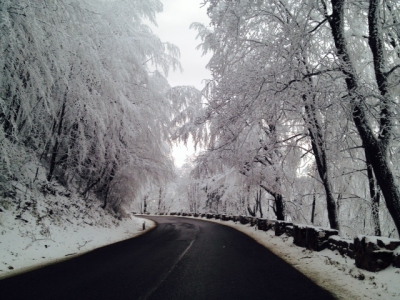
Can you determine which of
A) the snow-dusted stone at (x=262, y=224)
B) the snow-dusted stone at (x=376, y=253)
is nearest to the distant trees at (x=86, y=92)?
the snow-dusted stone at (x=262, y=224)

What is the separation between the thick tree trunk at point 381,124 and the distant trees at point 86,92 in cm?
701

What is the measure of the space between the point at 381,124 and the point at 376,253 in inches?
113

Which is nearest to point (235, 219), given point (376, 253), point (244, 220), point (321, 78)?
point (244, 220)

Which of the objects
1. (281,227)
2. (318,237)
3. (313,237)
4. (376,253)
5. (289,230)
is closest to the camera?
(376,253)

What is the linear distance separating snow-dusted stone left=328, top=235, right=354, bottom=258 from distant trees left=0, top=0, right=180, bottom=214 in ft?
26.5

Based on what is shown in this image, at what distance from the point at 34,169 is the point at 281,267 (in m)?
10.5

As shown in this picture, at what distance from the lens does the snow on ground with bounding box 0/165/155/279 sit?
21.3 feet

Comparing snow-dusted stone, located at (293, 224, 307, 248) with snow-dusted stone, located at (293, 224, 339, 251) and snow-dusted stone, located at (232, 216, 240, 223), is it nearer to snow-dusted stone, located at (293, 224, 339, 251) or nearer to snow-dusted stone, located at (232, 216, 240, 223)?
snow-dusted stone, located at (293, 224, 339, 251)

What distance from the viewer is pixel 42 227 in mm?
8180

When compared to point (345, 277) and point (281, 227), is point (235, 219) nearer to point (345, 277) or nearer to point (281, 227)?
point (281, 227)

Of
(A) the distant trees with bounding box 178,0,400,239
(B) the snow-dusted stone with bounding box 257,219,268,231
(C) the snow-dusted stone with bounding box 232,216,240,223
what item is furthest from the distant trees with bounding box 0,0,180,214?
(C) the snow-dusted stone with bounding box 232,216,240,223

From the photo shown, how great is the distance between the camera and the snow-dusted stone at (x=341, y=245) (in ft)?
19.3

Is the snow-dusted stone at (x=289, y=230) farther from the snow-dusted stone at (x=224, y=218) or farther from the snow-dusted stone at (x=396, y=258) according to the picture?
the snow-dusted stone at (x=224, y=218)

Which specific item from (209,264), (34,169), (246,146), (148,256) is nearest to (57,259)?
(148,256)
